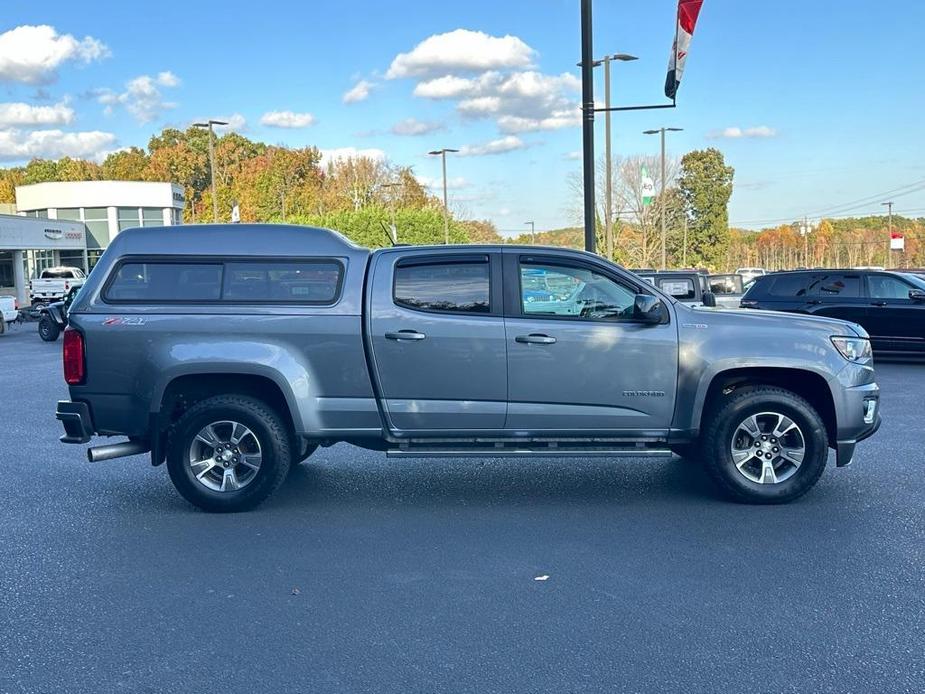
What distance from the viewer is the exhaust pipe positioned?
6.07 m

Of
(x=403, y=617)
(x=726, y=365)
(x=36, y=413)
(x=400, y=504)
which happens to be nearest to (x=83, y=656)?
(x=403, y=617)

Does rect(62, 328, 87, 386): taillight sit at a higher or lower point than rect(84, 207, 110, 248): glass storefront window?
lower

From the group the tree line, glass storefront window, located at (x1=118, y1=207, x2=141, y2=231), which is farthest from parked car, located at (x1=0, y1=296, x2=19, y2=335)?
glass storefront window, located at (x1=118, y1=207, x2=141, y2=231)

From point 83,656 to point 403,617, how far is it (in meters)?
1.53

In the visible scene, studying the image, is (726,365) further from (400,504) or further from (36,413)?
(36,413)

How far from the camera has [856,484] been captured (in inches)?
265

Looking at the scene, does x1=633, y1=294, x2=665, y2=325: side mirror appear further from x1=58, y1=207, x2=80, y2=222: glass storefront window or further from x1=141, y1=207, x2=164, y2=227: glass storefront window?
x1=58, y1=207, x2=80, y2=222: glass storefront window

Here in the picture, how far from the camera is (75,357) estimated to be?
20.0 ft

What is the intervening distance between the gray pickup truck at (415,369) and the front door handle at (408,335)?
0.05 ft

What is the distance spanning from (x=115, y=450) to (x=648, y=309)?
407 centimetres

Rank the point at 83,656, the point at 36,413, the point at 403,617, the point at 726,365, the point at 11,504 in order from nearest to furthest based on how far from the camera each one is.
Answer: the point at 83,656, the point at 403,617, the point at 726,365, the point at 11,504, the point at 36,413

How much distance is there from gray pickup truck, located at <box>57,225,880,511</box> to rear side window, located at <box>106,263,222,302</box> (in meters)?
0.01

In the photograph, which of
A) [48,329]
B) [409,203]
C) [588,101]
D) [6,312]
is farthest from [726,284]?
[409,203]

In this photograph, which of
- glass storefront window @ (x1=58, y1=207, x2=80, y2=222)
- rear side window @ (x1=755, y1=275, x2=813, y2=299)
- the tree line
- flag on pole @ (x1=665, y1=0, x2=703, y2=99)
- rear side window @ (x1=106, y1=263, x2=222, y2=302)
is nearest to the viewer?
rear side window @ (x1=106, y1=263, x2=222, y2=302)
